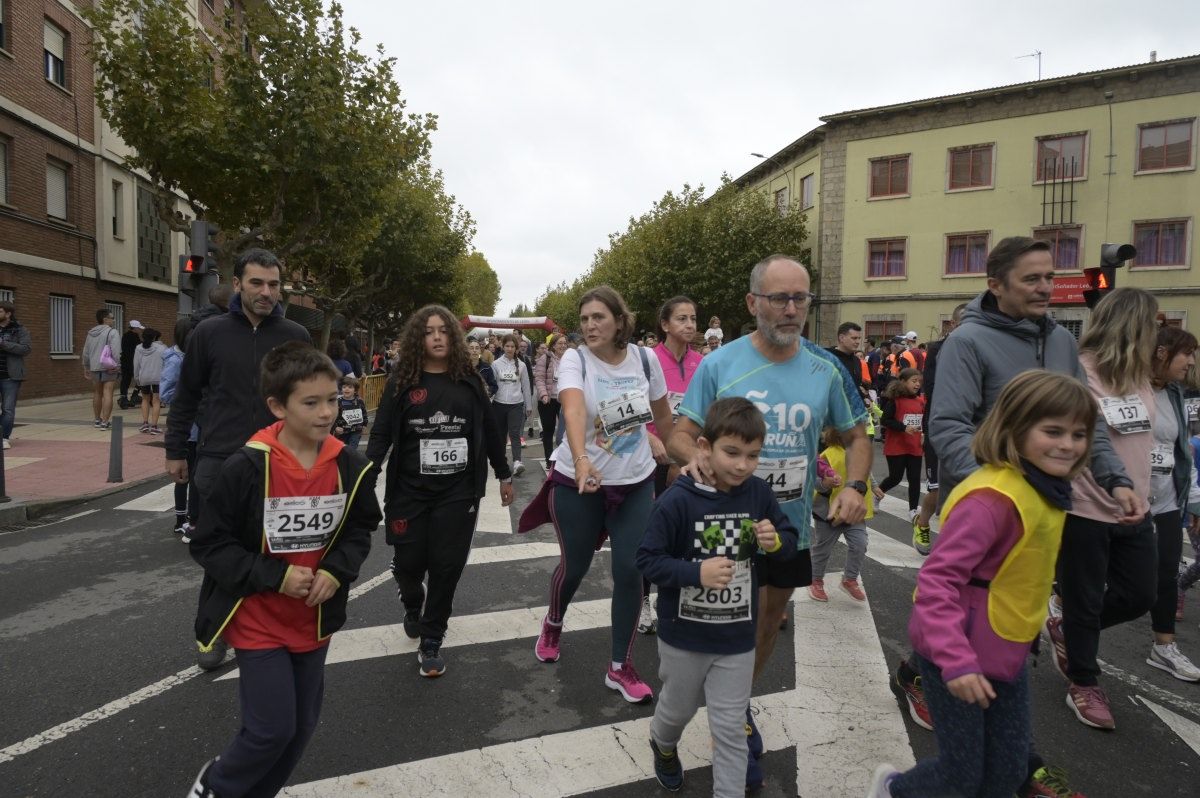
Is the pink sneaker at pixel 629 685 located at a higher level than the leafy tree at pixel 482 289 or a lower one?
lower

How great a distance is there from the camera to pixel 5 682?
3738 mm

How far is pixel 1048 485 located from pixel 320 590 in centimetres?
228

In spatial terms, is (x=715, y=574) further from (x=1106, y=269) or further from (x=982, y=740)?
(x=1106, y=269)

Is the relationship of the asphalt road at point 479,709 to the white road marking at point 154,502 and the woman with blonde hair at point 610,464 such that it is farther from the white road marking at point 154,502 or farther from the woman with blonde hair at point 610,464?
the white road marking at point 154,502

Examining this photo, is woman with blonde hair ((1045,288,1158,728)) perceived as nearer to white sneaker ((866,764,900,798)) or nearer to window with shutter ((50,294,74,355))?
white sneaker ((866,764,900,798))

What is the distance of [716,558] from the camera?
2484 mm

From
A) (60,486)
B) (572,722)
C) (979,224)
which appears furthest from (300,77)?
(979,224)

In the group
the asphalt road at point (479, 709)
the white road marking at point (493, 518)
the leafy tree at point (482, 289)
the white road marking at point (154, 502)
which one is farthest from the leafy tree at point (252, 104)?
the leafy tree at point (482, 289)

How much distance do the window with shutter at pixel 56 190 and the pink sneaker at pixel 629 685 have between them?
21.2 meters

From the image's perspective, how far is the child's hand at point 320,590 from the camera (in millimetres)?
2422

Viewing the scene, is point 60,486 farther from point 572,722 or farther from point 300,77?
point 300,77

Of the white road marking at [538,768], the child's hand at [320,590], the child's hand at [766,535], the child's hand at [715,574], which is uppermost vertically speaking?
the child's hand at [766,535]

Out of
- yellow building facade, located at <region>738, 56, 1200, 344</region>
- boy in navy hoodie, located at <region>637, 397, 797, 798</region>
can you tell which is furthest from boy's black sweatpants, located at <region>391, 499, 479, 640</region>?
yellow building facade, located at <region>738, 56, 1200, 344</region>

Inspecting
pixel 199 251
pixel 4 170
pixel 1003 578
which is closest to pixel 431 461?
pixel 1003 578
